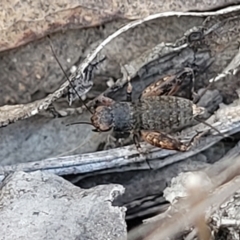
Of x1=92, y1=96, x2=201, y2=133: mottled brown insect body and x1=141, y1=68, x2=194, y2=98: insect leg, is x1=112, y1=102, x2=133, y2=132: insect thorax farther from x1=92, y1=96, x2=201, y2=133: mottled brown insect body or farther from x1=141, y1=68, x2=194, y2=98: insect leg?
x1=141, y1=68, x2=194, y2=98: insect leg

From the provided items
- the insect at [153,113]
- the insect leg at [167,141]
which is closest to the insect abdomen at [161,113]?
the insect at [153,113]

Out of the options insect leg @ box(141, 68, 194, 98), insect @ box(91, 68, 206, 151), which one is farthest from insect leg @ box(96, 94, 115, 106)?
insect leg @ box(141, 68, 194, 98)

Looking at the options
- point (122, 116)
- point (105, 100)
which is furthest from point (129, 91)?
point (122, 116)

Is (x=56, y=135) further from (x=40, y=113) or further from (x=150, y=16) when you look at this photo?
(x=150, y=16)

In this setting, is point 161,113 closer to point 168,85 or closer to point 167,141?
point 168,85

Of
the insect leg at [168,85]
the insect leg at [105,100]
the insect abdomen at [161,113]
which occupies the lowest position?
the insect abdomen at [161,113]

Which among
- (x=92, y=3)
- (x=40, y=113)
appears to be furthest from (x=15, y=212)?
(x=92, y=3)

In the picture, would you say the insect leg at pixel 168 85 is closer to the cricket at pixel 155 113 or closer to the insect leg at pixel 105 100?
the cricket at pixel 155 113
